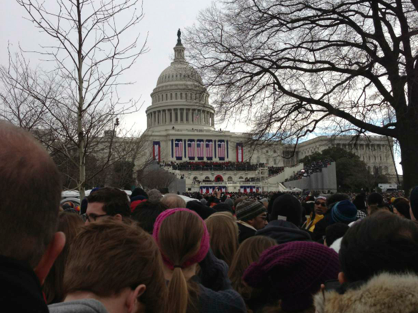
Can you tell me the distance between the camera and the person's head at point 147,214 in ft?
14.7

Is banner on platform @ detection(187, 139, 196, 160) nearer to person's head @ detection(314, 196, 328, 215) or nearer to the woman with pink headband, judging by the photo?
person's head @ detection(314, 196, 328, 215)

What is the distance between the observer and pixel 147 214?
15.1ft

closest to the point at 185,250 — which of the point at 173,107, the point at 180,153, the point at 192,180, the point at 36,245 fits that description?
the point at 36,245

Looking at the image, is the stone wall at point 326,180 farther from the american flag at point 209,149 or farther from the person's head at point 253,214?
the american flag at point 209,149

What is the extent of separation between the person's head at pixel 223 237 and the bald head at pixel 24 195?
2.91 meters

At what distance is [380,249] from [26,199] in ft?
5.08

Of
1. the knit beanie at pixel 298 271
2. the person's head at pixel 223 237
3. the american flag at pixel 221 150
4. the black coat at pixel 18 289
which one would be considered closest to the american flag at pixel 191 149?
the american flag at pixel 221 150

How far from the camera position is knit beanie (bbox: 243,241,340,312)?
8.10ft

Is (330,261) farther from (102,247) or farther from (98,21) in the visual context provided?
(98,21)

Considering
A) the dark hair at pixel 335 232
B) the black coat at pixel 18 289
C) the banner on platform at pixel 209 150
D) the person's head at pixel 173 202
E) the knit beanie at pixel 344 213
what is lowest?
the dark hair at pixel 335 232

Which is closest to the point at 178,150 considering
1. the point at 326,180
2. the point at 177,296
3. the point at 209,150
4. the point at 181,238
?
the point at 209,150

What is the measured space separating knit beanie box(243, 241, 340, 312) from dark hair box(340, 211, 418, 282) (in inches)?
16.4

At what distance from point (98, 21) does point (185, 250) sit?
6.14 meters

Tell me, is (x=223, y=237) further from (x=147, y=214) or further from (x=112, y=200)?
(x=112, y=200)
